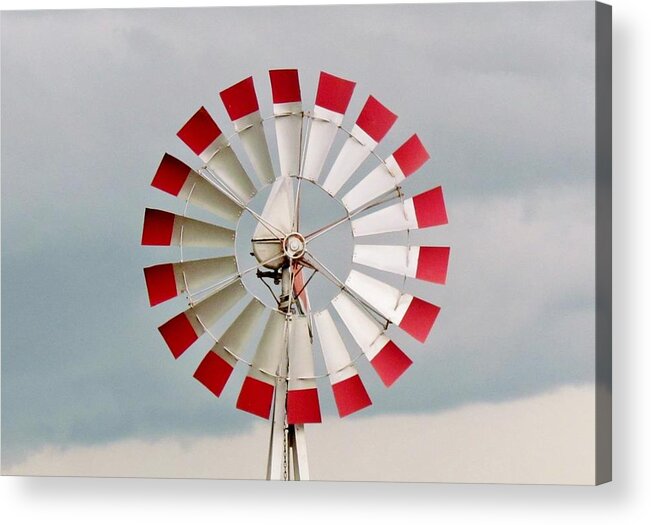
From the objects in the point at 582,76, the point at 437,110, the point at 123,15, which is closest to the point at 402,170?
the point at 437,110

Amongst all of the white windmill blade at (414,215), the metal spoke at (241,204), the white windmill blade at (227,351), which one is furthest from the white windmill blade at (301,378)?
the white windmill blade at (414,215)

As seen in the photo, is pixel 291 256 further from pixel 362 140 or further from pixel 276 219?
pixel 362 140

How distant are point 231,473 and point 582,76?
6.09ft

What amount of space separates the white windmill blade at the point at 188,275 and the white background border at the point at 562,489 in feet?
2.30

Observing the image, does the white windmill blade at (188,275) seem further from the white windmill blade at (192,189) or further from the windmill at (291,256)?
the white windmill blade at (192,189)

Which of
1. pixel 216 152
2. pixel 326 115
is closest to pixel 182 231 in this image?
pixel 216 152

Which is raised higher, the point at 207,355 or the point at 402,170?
the point at 402,170

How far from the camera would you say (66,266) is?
19.5ft

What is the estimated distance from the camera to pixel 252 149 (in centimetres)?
574

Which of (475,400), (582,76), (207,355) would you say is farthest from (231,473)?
(582,76)

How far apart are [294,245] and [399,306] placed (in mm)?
424

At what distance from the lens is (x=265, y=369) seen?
5.77 metres

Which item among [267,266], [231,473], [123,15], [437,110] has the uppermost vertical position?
[123,15]

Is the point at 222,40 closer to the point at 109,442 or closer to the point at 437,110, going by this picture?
the point at 437,110
